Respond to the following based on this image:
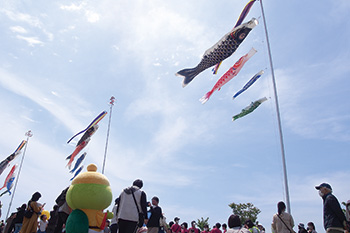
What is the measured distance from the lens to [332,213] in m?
5.08

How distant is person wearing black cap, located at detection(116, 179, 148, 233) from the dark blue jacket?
3678 mm

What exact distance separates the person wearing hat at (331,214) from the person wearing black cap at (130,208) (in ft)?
12.1

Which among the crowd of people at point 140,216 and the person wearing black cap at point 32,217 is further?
the person wearing black cap at point 32,217

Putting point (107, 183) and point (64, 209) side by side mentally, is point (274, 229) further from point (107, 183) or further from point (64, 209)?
point (64, 209)

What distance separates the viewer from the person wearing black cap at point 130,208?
5.23 m

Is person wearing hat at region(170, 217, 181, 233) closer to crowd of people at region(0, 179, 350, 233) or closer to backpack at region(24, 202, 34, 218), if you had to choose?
crowd of people at region(0, 179, 350, 233)

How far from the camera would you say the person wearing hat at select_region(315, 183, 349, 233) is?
493cm

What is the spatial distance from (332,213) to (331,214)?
1.2 inches

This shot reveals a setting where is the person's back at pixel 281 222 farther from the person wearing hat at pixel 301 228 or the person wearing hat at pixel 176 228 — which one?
the person wearing hat at pixel 176 228

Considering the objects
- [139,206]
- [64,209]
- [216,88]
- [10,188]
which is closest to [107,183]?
[139,206]

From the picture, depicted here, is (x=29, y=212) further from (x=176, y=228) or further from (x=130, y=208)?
(x=176, y=228)

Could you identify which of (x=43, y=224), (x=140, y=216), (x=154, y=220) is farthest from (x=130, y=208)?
(x=43, y=224)

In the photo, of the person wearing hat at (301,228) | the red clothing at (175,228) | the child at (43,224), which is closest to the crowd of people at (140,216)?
the child at (43,224)

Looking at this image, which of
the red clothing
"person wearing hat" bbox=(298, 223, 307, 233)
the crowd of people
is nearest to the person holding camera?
the crowd of people
